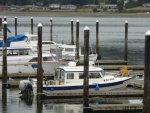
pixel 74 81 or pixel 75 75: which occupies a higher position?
pixel 75 75

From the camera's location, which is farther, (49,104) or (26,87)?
(26,87)

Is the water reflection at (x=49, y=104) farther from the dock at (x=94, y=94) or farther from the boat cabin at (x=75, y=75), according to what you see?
the boat cabin at (x=75, y=75)

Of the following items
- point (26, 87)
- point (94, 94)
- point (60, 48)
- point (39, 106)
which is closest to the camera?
point (39, 106)

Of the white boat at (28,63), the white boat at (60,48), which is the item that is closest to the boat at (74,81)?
the white boat at (28,63)

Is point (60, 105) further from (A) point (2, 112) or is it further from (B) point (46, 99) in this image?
(A) point (2, 112)

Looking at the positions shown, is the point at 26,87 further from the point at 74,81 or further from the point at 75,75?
the point at 75,75

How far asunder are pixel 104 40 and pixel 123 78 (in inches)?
2582

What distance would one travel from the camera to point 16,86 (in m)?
48.9

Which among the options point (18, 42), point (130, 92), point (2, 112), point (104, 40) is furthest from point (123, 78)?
point (104, 40)

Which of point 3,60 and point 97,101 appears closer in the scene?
point 97,101

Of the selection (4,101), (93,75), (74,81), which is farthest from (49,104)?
(93,75)

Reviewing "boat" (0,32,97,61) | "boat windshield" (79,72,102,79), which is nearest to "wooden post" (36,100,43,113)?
"boat windshield" (79,72,102,79)

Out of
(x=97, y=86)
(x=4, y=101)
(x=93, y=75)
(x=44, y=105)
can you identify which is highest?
(x=93, y=75)

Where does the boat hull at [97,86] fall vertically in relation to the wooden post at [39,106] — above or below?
above
